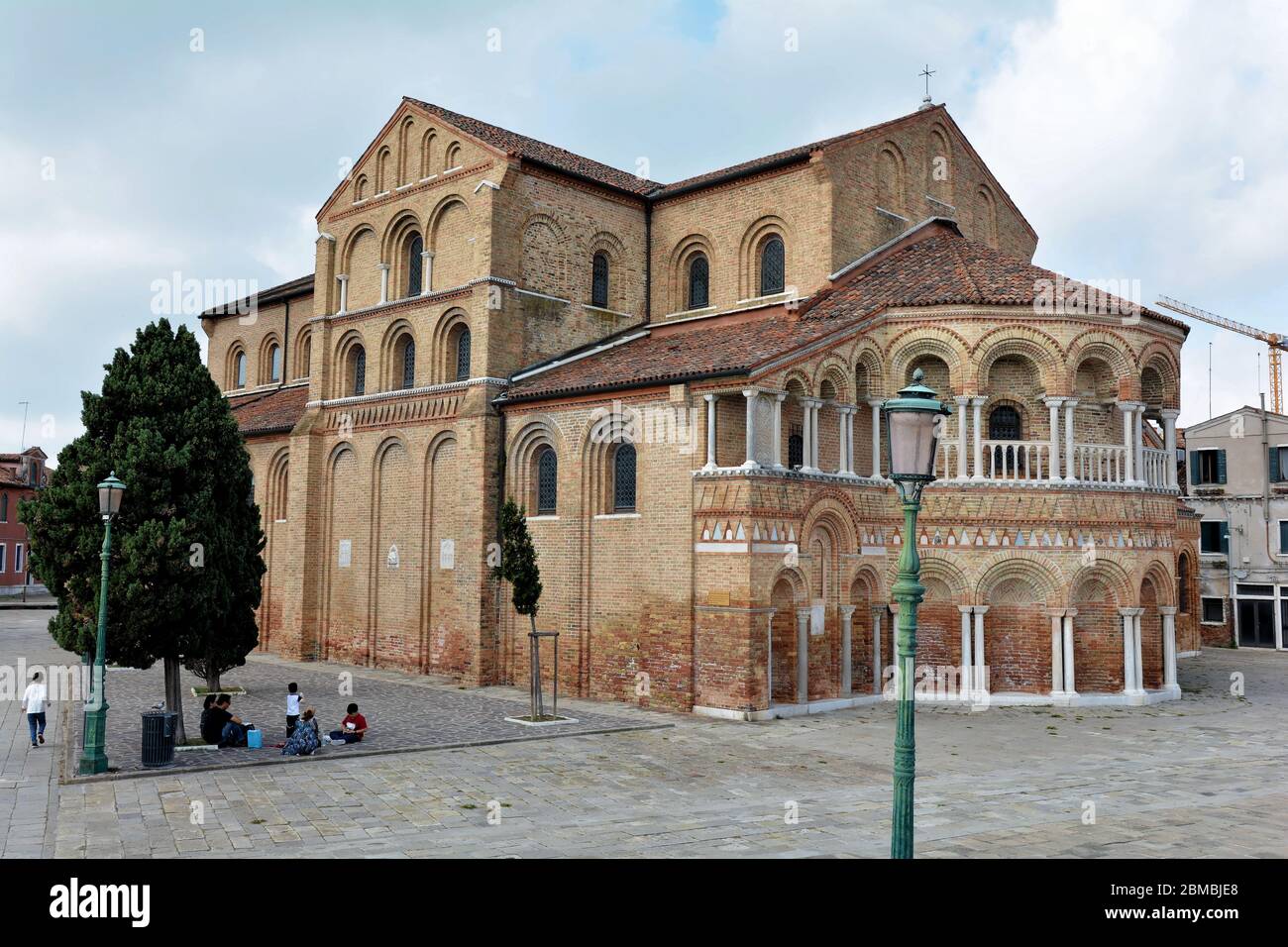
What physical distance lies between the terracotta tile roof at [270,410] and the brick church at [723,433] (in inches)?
113

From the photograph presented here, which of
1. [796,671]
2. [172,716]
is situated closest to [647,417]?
[796,671]

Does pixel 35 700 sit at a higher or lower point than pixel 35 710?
higher

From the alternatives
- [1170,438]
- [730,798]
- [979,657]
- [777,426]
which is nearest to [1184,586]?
[1170,438]

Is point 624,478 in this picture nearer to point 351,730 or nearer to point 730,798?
point 351,730

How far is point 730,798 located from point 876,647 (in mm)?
10402

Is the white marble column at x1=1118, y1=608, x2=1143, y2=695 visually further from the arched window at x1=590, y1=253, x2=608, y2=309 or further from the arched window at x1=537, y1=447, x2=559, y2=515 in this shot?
the arched window at x1=590, y1=253, x2=608, y2=309

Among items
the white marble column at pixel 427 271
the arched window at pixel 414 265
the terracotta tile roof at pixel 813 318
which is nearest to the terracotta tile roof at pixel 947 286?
the terracotta tile roof at pixel 813 318

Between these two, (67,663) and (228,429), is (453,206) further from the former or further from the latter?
(67,663)

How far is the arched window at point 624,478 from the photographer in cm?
2302

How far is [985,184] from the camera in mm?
30391

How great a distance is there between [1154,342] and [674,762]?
15.0 m

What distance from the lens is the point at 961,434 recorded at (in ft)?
74.4

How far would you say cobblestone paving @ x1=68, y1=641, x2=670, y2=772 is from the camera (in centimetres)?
1673

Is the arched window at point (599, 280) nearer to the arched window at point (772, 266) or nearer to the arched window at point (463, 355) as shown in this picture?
the arched window at point (463, 355)
